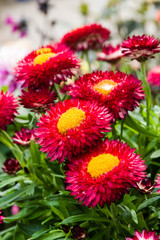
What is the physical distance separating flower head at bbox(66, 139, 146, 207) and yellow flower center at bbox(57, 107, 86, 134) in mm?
47

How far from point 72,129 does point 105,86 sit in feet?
0.40

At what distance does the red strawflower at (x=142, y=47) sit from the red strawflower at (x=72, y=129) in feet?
0.49

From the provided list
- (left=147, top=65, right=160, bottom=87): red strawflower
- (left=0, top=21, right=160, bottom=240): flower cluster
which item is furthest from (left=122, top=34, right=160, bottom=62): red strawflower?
(left=147, top=65, right=160, bottom=87): red strawflower

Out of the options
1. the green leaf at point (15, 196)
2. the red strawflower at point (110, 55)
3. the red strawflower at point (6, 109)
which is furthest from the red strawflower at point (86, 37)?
the green leaf at point (15, 196)

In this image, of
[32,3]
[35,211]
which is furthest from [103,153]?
[32,3]

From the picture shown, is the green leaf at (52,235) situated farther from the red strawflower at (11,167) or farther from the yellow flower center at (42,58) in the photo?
the yellow flower center at (42,58)

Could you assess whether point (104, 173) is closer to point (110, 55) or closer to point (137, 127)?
point (137, 127)

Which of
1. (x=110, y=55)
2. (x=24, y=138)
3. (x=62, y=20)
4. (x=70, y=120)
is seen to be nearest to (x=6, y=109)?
(x=24, y=138)

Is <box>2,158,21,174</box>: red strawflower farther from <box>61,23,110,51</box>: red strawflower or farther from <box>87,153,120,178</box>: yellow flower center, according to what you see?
<box>61,23,110,51</box>: red strawflower

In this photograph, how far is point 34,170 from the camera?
0.71 metres

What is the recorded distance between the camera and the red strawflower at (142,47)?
0.65 metres

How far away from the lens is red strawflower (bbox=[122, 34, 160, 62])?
25.7 inches

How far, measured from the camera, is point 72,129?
1.78 ft

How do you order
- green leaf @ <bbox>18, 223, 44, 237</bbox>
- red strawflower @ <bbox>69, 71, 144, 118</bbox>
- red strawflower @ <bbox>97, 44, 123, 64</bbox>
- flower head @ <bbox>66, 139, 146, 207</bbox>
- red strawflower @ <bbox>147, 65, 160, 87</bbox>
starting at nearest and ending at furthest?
flower head @ <bbox>66, 139, 146, 207</bbox>, red strawflower @ <bbox>69, 71, 144, 118</bbox>, green leaf @ <bbox>18, 223, 44, 237</bbox>, red strawflower @ <bbox>97, 44, 123, 64</bbox>, red strawflower @ <bbox>147, 65, 160, 87</bbox>
